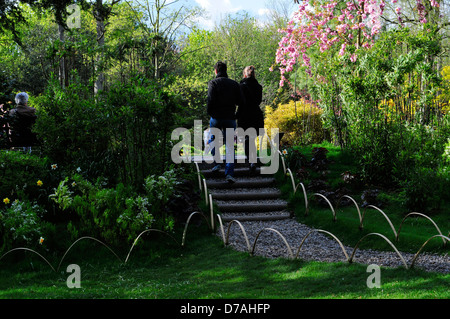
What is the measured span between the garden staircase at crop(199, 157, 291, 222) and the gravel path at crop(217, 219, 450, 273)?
0.30 m

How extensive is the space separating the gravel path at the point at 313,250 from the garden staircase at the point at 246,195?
0.30 m

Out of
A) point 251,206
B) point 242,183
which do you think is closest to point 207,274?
point 251,206

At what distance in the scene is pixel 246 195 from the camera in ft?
26.2

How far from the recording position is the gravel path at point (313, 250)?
5059mm

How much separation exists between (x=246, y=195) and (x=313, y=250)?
2.46m

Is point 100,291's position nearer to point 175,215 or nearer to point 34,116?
point 175,215

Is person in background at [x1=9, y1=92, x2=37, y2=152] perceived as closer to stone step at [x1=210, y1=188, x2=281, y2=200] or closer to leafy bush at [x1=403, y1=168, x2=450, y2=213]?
stone step at [x1=210, y1=188, x2=281, y2=200]

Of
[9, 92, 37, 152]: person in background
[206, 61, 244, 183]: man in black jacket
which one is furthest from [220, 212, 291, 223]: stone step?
[9, 92, 37, 152]: person in background

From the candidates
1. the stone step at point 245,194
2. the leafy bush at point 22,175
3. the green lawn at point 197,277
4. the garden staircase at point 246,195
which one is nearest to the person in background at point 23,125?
the leafy bush at point 22,175

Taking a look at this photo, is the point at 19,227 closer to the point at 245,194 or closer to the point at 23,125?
the point at 23,125

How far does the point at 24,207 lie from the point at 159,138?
2127 mm

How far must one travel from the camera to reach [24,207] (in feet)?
19.3

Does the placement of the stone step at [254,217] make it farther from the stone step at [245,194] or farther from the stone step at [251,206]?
the stone step at [245,194]
